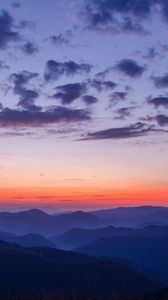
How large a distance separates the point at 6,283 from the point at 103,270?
48.1 meters

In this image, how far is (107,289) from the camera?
584 feet

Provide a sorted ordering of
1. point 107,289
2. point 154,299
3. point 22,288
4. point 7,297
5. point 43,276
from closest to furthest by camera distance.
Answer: point 154,299 < point 7,297 < point 22,288 < point 107,289 < point 43,276

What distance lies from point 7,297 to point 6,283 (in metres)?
42.2

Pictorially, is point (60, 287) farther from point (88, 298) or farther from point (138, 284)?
point (88, 298)

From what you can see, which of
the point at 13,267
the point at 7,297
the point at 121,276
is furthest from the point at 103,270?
the point at 7,297

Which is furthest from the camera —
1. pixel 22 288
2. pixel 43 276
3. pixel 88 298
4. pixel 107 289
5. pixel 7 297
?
pixel 43 276

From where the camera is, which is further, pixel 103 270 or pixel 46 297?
pixel 103 270

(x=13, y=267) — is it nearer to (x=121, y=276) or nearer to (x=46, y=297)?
(x=121, y=276)

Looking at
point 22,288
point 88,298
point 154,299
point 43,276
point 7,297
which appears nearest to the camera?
point 154,299

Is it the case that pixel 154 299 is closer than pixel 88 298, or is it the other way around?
pixel 154 299

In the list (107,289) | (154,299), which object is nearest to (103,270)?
(107,289)

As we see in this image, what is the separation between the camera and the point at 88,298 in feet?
379

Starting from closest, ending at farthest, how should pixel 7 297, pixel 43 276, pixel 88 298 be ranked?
pixel 88 298 < pixel 7 297 < pixel 43 276

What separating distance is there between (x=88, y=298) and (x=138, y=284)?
86.5m
